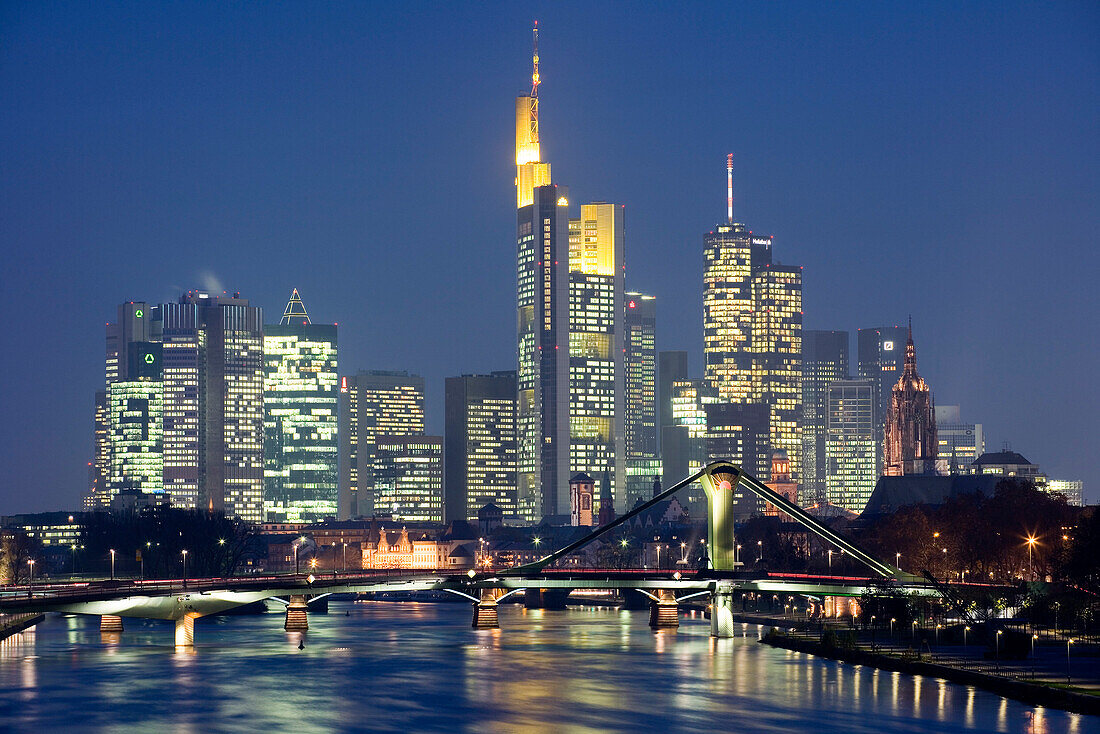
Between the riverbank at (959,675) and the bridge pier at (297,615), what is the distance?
40.8m

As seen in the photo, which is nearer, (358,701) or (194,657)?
(358,701)

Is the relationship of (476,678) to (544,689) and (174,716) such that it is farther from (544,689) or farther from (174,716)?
(174,716)

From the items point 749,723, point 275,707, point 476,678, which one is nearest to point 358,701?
point 275,707

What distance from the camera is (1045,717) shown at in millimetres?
88500

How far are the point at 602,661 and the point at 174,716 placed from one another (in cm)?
3930

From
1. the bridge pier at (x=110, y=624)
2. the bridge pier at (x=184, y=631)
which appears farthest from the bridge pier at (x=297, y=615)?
the bridge pier at (x=184, y=631)

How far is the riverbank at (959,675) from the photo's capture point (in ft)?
292

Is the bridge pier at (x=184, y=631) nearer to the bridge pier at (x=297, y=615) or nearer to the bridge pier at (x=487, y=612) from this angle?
the bridge pier at (x=297, y=615)

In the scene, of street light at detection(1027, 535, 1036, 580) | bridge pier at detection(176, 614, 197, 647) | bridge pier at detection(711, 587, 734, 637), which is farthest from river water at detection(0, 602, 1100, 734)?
street light at detection(1027, 535, 1036, 580)

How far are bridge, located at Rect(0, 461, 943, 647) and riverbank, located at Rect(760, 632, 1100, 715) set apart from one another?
7.40m

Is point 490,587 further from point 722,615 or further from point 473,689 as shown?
point 473,689

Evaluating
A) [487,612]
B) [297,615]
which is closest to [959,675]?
[487,612]

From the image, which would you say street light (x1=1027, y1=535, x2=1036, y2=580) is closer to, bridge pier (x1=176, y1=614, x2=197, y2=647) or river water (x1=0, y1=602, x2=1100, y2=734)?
river water (x1=0, y1=602, x2=1100, y2=734)

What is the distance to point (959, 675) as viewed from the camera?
4154 inches
